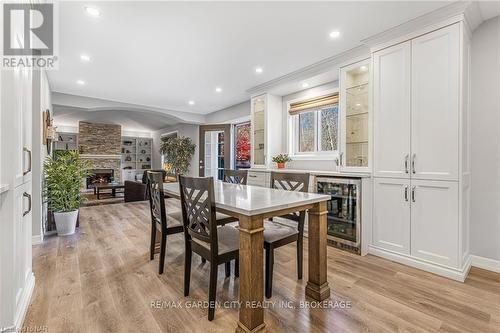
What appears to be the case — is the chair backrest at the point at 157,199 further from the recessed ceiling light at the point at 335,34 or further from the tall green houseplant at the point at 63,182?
the recessed ceiling light at the point at 335,34

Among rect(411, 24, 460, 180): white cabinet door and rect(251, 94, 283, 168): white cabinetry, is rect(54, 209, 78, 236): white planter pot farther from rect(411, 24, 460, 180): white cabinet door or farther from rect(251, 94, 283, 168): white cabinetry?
rect(411, 24, 460, 180): white cabinet door

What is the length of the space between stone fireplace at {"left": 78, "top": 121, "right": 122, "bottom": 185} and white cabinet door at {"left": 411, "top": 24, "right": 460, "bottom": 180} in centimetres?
983

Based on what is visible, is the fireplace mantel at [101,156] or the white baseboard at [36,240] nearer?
the white baseboard at [36,240]

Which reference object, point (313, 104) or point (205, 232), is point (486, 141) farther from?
point (205, 232)

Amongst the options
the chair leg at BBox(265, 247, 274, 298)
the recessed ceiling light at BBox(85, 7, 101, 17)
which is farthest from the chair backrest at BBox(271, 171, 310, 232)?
the recessed ceiling light at BBox(85, 7, 101, 17)

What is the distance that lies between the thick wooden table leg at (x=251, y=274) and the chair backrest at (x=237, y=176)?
5.48 feet

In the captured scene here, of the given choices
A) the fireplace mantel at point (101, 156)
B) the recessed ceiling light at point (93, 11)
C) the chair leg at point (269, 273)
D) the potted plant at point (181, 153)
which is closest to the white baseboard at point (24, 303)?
the chair leg at point (269, 273)

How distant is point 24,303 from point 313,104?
4.00 m

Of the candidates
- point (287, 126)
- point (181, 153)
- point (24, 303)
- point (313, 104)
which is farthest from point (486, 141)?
point (181, 153)

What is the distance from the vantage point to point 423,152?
2428 millimetres

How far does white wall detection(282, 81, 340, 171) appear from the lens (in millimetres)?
3768

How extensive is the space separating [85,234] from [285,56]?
148 inches

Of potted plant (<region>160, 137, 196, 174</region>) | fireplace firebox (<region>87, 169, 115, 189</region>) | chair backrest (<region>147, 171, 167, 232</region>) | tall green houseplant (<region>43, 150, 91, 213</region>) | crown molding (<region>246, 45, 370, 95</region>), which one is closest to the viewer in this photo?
chair backrest (<region>147, 171, 167, 232</region>)

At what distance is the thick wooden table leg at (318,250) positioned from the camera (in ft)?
6.12
